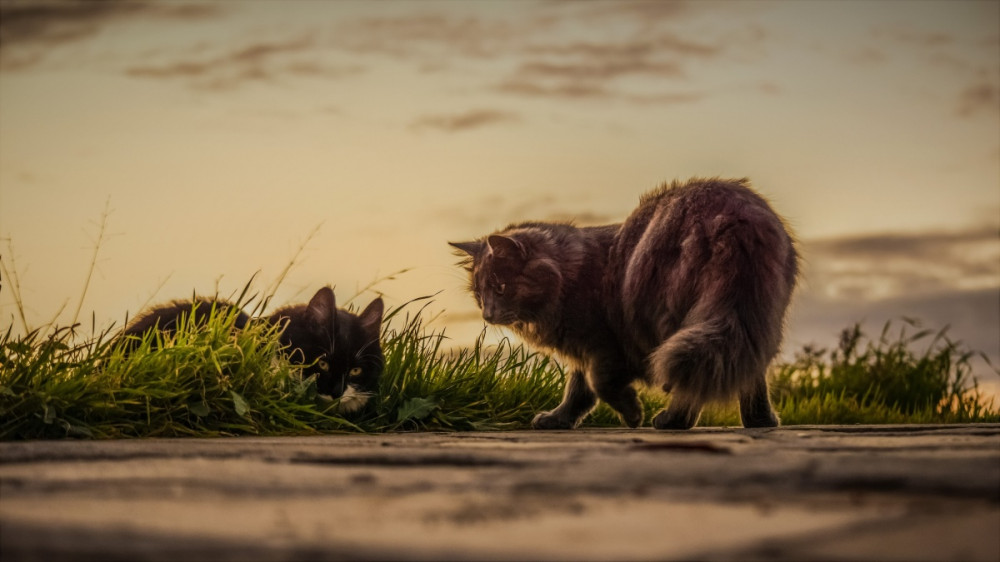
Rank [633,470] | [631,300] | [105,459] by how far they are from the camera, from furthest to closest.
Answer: [631,300] → [105,459] → [633,470]

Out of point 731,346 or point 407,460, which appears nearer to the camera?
point 407,460

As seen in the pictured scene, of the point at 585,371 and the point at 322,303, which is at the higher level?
the point at 322,303

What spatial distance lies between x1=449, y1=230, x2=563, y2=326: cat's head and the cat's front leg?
1.37ft

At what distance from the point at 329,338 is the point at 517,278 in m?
1.02

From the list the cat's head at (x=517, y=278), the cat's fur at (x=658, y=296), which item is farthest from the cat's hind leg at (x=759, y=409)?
the cat's head at (x=517, y=278)

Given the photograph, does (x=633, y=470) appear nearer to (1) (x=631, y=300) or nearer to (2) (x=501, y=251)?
(1) (x=631, y=300)

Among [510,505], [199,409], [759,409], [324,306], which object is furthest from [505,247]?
[510,505]

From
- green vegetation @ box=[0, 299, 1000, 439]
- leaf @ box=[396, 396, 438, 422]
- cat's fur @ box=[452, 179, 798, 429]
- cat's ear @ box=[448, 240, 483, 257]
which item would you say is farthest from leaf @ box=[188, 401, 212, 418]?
cat's ear @ box=[448, 240, 483, 257]

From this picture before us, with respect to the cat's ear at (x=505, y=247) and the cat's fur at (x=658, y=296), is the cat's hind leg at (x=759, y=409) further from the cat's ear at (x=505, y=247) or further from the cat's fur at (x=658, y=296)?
the cat's ear at (x=505, y=247)

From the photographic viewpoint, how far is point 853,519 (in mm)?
1338

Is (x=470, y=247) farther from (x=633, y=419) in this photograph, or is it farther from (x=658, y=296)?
(x=658, y=296)

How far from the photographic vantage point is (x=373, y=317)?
207 inches

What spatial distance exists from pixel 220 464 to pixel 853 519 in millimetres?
1295

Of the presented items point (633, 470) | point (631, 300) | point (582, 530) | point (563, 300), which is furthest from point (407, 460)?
point (563, 300)
